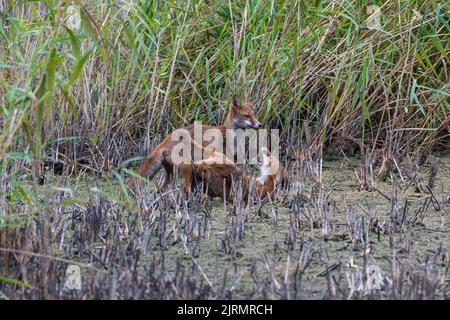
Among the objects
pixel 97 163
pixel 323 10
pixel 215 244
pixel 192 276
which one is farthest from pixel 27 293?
pixel 323 10

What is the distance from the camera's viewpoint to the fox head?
22.3 ft

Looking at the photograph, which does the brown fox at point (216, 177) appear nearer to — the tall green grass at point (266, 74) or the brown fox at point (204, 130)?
the brown fox at point (204, 130)

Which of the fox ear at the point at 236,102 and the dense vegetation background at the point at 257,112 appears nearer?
the dense vegetation background at the point at 257,112

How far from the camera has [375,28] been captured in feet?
22.2

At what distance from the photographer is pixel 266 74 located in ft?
22.6

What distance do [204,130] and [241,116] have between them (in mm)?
287

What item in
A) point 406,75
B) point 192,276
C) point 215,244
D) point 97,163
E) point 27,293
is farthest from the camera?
point 406,75

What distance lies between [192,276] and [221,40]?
3216 mm

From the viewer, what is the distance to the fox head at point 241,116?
6785 millimetres

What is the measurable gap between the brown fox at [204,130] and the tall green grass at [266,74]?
0.22 meters

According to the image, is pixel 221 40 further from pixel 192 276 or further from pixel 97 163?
pixel 192 276

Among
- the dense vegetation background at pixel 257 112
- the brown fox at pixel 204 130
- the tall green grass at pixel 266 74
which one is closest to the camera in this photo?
the dense vegetation background at pixel 257 112

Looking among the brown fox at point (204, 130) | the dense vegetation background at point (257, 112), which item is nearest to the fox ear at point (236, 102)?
the brown fox at point (204, 130)

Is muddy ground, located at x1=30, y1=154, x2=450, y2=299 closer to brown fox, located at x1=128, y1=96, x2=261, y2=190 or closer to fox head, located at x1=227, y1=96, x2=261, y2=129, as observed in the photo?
brown fox, located at x1=128, y1=96, x2=261, y2=190
